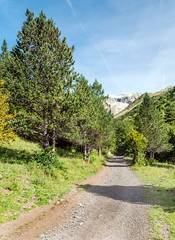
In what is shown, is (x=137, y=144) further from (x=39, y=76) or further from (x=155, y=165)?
(x=39, y=76)

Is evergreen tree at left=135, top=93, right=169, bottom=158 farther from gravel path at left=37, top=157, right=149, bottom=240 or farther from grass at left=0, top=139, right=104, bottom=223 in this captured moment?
gravel path at left=37, top=157, right=149, bottom=240

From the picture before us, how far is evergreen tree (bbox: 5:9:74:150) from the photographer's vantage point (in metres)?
13.2

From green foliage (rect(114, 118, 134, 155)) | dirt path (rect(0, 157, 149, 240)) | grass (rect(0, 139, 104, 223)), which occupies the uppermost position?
green foliage (rect(114, 118, 134, 155))

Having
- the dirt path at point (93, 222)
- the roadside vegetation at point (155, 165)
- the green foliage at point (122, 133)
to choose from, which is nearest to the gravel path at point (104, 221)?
the dirt path at point (93, 222)

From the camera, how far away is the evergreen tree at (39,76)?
13164 mm

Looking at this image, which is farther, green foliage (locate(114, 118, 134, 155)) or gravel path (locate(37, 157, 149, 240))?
green foliage (locate(114, 118, 134, 155))

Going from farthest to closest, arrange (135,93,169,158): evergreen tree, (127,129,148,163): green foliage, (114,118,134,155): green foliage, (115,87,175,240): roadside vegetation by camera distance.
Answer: (114,118,134,155): green foliage < (135,93,169,158): evergreen tree < (127,129,148,163): green foliage < (115,87,175,240): roadside vegetation

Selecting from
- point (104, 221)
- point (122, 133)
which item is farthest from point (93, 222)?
point (122, 133)

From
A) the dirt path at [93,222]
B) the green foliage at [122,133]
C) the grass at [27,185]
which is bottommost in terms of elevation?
the dirt path at [93,222]

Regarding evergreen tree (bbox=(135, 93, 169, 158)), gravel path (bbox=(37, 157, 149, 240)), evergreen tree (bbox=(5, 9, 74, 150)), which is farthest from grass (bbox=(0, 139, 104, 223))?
evergreen tree (bbox=(135, 93, 169, 158))

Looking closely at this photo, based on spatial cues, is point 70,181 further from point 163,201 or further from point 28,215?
point 163,201

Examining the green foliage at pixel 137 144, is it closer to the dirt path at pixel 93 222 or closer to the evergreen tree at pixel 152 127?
the evergreen tree at pixel 152 127

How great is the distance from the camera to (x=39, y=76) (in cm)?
1398

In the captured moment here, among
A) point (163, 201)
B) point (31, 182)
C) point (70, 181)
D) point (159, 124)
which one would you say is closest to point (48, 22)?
point (31, 182)
